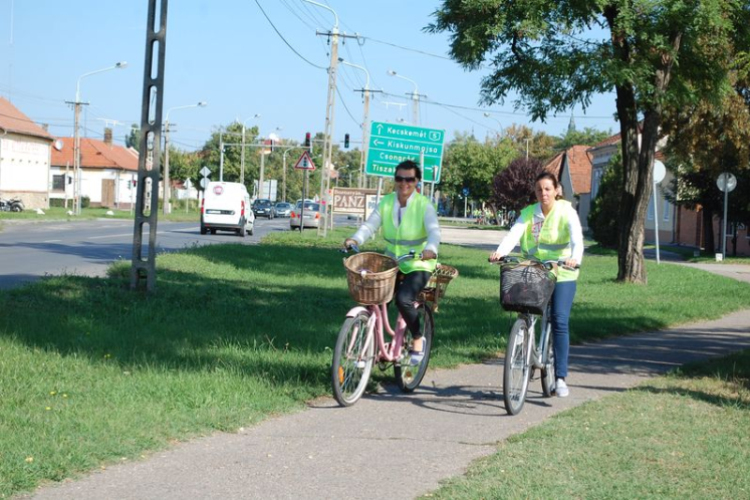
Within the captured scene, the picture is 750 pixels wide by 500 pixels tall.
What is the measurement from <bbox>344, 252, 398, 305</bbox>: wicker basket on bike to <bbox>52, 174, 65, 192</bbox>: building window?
312ft

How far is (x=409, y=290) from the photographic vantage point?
827 centimetres

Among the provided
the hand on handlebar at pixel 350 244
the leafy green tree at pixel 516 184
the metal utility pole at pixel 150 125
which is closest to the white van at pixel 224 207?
the metal utility pole at pixel 150 125

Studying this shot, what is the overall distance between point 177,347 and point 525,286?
364 cm

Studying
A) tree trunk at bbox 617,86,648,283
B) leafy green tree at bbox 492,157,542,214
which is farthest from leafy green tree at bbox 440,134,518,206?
tree trunk at bbox 617,86,648,283

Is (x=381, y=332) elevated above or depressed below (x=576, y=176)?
below

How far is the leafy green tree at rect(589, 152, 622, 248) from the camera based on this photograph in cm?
4719

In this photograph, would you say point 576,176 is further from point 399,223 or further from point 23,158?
point 399,223

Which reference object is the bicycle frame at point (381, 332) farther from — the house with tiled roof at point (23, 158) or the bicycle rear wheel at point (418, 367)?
the house with tiled roof at point (23, 158)

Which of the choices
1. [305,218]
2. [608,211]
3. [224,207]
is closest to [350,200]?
[305,218]

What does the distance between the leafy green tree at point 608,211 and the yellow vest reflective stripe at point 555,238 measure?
128 feet

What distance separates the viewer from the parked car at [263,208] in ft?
271

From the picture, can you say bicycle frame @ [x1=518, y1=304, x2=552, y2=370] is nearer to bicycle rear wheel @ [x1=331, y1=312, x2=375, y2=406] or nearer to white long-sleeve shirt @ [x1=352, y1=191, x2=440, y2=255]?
white long-sleeve shirt @ [x1=352, y1=191, x2=440, y2=255]

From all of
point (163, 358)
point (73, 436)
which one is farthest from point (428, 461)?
point (163, 358)

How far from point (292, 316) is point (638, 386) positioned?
16.5 ft
